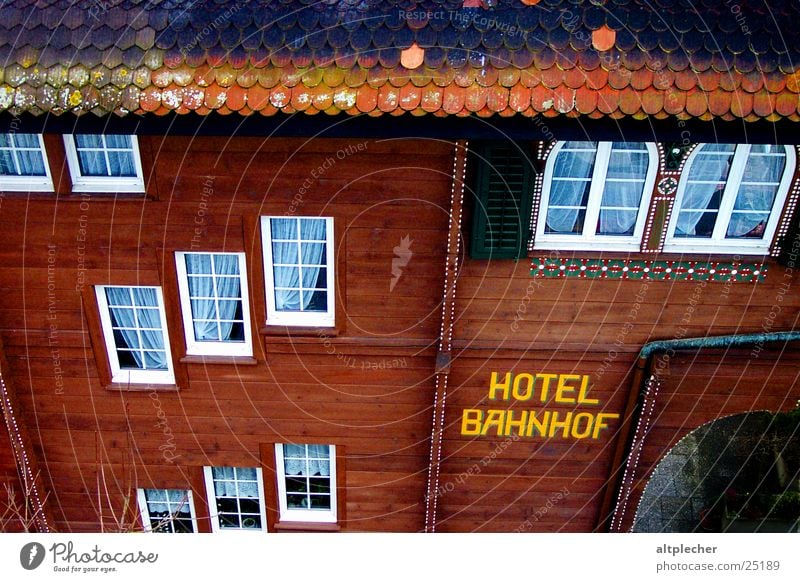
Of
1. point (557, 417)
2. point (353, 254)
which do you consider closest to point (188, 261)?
point (353, 254)

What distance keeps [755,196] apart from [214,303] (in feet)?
21.7

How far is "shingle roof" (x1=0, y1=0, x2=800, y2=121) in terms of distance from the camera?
21.4 feet

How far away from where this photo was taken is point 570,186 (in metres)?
8.16

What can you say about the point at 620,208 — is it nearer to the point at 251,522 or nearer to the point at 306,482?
the point at 306,482

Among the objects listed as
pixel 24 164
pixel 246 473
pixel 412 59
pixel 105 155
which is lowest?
pixel 246 473

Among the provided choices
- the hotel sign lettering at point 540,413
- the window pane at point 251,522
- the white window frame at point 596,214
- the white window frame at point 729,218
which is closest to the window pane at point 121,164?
the white window frame at point 596,214

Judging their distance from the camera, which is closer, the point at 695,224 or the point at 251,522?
the point at 695,224

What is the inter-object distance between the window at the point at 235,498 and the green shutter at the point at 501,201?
501 cm

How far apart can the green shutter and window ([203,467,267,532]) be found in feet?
16.4

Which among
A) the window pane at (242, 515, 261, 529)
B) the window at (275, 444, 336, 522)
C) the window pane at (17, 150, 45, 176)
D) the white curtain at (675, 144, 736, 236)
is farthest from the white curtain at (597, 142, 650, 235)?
the window pane at (242, 515, 261, 529)

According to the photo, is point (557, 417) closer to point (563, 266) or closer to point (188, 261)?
point (563, 266)

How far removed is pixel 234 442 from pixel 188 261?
9.12 ft

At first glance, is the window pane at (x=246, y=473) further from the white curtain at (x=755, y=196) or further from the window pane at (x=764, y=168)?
the window pane at (x=764, y=168)

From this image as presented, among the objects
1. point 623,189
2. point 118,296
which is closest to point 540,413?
point 623,189
